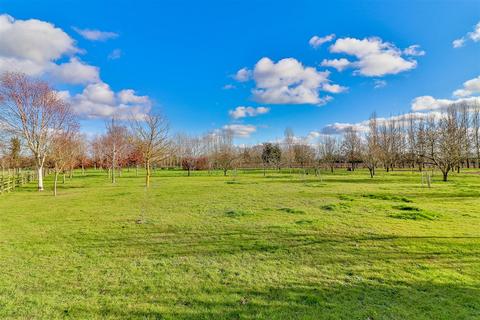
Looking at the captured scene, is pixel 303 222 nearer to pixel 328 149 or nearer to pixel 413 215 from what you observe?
pixel 413 215

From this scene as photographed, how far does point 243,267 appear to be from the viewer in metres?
5.61

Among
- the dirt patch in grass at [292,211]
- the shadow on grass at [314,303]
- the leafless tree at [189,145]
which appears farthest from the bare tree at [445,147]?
the leafless tree at [189,145]

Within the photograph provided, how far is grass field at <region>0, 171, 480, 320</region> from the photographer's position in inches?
161

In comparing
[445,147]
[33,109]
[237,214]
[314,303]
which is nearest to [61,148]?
[33,109]

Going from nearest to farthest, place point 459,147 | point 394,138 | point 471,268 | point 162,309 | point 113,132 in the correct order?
point 162,309, point 471,268, point 459,147, point 113,132, point 394,138

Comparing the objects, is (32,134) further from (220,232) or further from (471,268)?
(471,268)

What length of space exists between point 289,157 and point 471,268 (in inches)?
2499

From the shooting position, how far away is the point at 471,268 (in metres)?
5.59

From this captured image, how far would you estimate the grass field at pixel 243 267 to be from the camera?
4.08 m

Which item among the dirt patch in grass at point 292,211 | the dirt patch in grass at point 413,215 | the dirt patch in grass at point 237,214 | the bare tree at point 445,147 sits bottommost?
the dirt patch in grass at point 413,215

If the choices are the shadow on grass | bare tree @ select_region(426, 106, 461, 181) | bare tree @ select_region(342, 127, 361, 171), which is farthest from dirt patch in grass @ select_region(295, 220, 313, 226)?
bare tree @ select_region(342, 127, 361, 171)

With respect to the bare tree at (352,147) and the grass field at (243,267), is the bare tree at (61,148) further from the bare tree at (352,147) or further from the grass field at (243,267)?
the bare tree at (352,147)

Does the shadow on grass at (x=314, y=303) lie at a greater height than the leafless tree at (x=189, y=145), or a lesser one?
lesser

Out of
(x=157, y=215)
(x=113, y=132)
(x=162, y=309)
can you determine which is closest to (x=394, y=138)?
(x=113, y=132)
